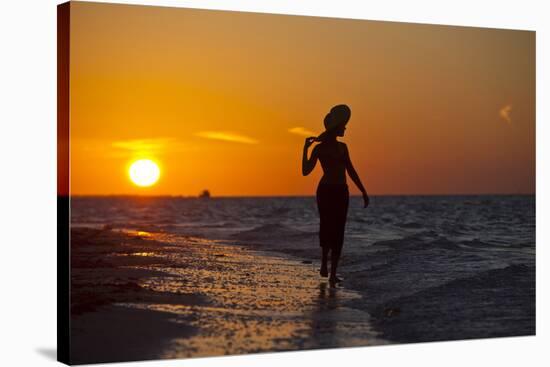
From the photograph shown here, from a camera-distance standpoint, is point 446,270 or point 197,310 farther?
point 446,270

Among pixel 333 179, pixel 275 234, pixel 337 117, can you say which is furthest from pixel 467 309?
pixel 275 234

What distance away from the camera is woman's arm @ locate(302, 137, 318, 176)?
10.5 m

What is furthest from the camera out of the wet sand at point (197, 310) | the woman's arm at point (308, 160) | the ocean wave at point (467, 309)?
the woman's arm at point (308, 160)

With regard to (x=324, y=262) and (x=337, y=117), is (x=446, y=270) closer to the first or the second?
(x=324, y=262)

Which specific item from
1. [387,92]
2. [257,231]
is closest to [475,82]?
[387,92]

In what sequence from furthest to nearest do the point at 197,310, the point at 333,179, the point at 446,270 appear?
1. the point at 446,270
2. the point at 333,179
3. the point at 197,310

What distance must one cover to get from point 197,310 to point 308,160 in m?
2.00

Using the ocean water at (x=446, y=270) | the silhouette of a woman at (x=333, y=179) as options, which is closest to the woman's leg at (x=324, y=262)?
the silhouette of a woman at (x=333, y=179)

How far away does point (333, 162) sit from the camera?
10.6 m

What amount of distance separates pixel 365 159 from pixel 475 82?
163 centimetres

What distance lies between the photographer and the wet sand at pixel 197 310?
8.95 meters

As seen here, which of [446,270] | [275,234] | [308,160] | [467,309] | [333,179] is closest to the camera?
[308,160]

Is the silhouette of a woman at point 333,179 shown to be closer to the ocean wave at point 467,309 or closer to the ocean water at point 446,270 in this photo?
the ocean water at point 446,270

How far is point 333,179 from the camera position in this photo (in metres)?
10.6
